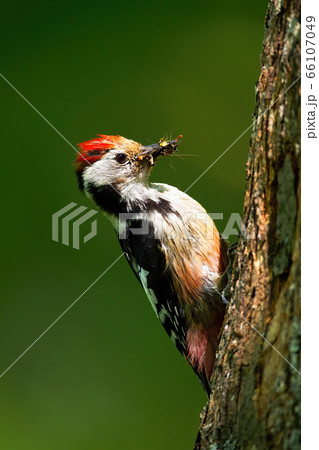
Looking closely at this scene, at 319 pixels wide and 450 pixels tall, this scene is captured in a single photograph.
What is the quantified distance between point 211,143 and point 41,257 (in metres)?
1.40

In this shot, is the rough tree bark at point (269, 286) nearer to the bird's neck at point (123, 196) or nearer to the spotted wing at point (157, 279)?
the spotted wing at point (157, 279)

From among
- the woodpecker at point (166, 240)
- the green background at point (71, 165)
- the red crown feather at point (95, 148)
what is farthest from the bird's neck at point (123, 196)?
the green background at point (71, 165)

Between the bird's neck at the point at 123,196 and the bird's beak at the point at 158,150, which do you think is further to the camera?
the bird's beak at the point at 158,150

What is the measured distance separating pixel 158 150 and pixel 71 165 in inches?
47.8

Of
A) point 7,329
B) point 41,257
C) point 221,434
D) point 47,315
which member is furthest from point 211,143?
point 221,434

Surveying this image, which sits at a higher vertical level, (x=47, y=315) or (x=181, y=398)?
(x=47, y=315)

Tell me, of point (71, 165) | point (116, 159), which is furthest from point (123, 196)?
point (71, 165)

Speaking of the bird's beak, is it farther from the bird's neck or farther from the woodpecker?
the bird's neck

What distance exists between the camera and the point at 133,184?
2.55 meters

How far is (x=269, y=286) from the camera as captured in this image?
1.35m

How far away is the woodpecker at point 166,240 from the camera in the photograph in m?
2.27

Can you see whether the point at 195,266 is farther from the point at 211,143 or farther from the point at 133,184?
the point at 211,143

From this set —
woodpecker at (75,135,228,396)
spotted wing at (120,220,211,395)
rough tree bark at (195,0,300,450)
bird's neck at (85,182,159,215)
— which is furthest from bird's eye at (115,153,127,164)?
rough tree bark at (195,0,300,450)

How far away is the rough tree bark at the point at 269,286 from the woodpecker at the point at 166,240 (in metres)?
0.73
